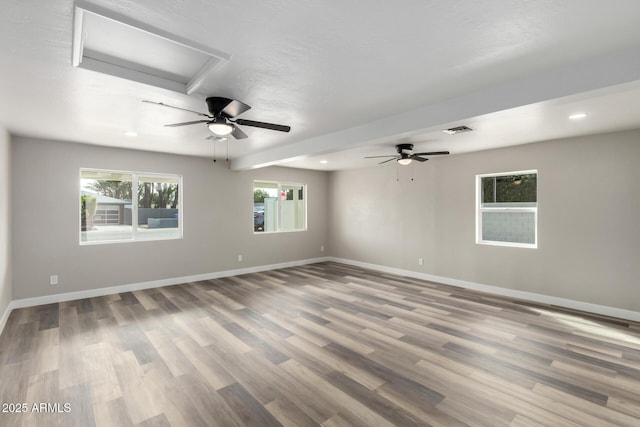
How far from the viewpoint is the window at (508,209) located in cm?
488

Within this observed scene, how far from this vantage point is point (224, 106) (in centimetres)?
269

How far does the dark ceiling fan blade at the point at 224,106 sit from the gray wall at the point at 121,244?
3404 millimetres

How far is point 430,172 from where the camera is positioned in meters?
6.00

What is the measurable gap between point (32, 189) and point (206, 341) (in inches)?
142

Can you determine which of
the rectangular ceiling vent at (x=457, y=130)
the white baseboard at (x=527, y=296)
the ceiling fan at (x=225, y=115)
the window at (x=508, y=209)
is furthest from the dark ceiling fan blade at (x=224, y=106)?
the white baseboard at (x=527, y=296)

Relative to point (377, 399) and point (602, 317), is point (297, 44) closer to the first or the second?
point (377, 399)

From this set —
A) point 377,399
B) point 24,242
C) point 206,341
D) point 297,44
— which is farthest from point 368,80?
point 24,242

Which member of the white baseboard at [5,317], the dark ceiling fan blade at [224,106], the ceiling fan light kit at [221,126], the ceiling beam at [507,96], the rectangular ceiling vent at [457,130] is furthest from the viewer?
the rectangular ceiling vent at [457,130]

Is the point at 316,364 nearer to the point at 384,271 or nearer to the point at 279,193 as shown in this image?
the point at 384,271

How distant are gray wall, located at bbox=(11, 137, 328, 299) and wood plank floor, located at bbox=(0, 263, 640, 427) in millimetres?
586

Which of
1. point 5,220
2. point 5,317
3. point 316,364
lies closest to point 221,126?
point 316,364

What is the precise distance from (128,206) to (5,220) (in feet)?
5.34

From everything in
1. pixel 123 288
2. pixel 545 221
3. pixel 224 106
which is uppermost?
pixel 224 106

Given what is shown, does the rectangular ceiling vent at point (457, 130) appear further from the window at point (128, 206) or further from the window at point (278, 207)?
the window at point (128, 206)
